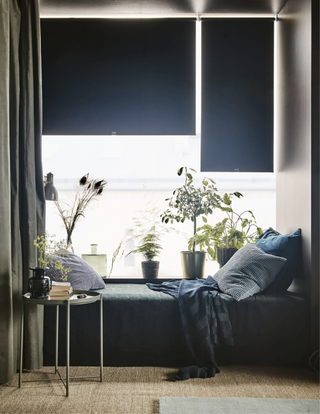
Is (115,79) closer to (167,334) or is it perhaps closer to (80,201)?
(80,201)

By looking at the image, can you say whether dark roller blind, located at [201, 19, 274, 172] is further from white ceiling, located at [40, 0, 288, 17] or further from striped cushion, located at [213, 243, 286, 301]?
striped cushion, located at [213, 243, 286, 301]

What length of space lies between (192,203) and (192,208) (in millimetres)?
48

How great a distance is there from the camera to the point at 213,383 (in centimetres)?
281

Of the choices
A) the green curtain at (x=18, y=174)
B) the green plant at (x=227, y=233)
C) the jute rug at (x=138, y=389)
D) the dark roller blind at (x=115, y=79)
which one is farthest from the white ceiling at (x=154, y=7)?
the jute rug at (x=138, y=389)

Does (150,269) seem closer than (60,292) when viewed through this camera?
No

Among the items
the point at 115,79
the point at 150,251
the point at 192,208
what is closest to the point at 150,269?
the point at 150,251

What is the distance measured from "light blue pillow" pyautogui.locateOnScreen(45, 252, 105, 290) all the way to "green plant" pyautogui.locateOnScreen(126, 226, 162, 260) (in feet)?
2.06

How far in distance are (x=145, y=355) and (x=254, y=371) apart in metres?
0.82

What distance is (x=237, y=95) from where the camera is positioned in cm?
415

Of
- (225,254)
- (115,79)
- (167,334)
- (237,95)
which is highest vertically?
(115,79)

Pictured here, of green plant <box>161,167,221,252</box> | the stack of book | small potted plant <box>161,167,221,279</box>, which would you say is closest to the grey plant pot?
small potted plant <box>161,167,221,279</box>

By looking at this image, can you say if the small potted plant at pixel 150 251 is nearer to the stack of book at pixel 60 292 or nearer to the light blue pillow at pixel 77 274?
the light blue pillow at pixel 77 274

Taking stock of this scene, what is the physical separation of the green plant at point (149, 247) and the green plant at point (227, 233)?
0.34 metres

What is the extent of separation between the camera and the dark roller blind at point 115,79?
4102 millimetres
